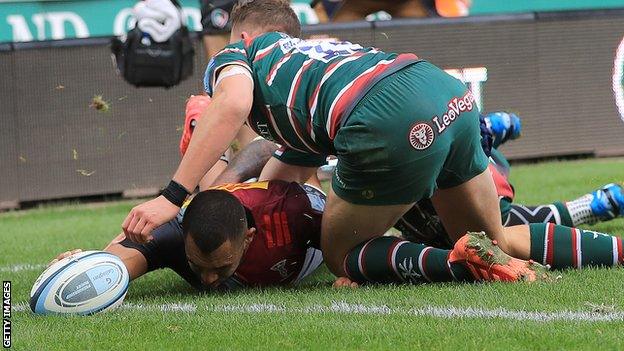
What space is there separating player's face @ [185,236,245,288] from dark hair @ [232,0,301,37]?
107cm

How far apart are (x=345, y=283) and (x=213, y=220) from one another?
0.70 metres

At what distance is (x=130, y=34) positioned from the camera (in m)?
8.52

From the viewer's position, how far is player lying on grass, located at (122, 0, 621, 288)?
4215 millimetres

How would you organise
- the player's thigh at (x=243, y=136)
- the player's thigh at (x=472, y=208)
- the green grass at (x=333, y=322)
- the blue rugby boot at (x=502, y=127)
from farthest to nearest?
the player's thigh at (x=243, y=136)
the blue rugby boot at (x=502, y=127)
the player's thigh at (x=472, y=208)
the green grass at (x=333, y=322)

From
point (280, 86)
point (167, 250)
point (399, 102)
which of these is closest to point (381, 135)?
point (399, 102)

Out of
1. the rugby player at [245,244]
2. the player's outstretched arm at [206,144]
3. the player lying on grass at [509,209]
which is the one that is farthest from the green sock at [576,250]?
the player's outstretched arm at [206,144]

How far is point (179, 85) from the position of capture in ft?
30.8

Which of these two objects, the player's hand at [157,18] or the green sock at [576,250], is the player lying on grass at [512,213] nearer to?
the green sock at [576,250]

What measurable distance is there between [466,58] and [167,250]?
19.6 ft

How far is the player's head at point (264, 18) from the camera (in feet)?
16.4

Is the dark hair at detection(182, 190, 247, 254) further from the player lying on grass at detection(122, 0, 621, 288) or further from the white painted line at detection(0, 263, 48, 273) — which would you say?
the white painted line at detection(0, 263, 48, 273)

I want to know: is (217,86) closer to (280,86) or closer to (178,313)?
(280,86)

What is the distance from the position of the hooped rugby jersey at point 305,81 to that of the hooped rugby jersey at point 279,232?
0.31m

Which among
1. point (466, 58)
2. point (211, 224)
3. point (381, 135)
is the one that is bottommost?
point (466, 58)
